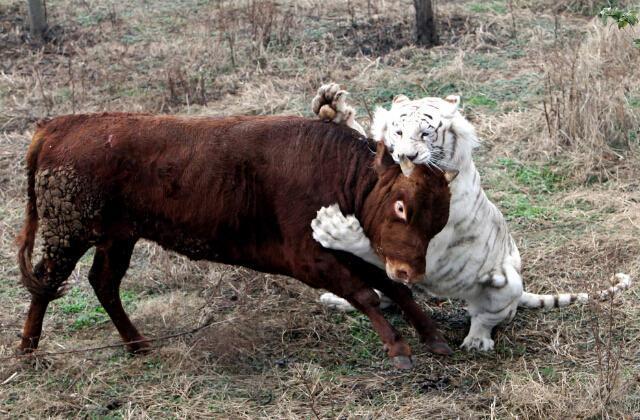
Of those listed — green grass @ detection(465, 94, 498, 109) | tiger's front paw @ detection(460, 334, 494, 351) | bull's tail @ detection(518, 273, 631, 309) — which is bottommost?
tiger's front paw @ detection(460, 334, 494, 351)

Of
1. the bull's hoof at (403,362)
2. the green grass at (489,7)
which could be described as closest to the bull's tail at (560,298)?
the bull's hoof at (403,362)

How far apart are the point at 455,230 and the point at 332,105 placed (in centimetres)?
100

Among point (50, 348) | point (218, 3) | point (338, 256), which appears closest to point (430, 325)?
point (338, 256)

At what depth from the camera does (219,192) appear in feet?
16.1

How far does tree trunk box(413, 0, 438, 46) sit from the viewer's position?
10.0 meters

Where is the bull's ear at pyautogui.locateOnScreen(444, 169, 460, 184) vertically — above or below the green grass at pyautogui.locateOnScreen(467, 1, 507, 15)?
below

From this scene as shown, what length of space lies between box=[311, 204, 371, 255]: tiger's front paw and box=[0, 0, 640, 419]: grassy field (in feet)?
2.47

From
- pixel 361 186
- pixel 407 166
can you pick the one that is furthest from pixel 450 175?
pixel 361 186

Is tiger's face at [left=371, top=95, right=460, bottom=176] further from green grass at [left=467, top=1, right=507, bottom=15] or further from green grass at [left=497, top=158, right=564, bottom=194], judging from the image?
green grass at [left=467, top=1, right=507, bottom=15]

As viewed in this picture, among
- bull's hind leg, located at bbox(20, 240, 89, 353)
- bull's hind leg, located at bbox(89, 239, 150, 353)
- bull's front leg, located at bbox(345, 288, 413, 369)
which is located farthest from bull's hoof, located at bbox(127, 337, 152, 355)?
bull's front leg, located at bbox(345, 288, 413, 369)

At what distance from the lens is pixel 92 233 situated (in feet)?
16.7

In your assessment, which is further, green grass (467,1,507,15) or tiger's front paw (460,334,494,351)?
green grass (467,1,507,15)

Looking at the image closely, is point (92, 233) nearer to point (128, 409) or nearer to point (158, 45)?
point (128, 409)

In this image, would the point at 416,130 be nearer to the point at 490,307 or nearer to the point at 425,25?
the point at 490,307
